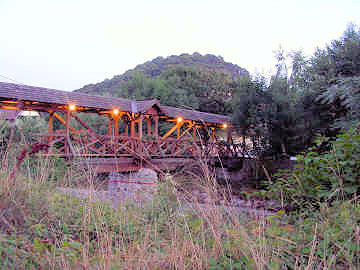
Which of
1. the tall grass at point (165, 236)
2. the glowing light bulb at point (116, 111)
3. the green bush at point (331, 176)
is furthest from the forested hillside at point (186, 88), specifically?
the tall grass at point (165, 236)

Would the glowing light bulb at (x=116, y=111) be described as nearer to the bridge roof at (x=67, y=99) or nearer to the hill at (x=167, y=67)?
the bridge roof at (x=67, y=99)

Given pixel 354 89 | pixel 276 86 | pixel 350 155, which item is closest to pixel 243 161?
pixel 276 86

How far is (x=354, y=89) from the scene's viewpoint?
23.7 feet

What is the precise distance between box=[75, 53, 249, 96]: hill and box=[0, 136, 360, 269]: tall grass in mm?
32532

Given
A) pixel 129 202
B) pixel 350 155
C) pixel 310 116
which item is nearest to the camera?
pixel 350 155

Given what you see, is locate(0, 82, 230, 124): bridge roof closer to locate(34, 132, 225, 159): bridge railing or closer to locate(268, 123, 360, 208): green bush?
locate(34, 132, 225, 159): bridge railing

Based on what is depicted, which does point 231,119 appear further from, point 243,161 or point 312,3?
point 312,3

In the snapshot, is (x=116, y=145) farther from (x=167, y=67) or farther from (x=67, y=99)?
(x=167, y=67)

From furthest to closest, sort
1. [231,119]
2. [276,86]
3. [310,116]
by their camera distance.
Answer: [231,119] < [276,86] < [310,116]

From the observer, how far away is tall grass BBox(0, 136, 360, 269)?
1.80 m

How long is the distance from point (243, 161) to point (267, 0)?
8724 mm

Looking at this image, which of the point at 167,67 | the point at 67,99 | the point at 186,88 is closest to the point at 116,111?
the point at 67,99

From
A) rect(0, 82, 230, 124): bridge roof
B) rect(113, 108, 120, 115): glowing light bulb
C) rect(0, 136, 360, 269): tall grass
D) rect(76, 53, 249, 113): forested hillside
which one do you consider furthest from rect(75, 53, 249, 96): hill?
rect(0, 136, 360, 269): tall grass

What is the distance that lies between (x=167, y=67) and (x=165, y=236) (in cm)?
3557
